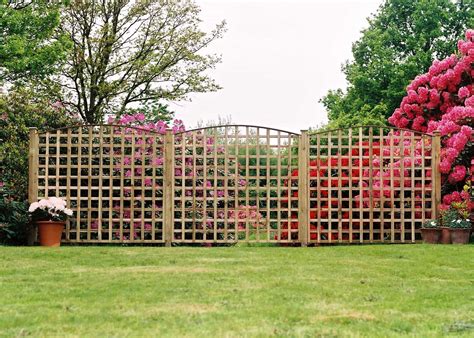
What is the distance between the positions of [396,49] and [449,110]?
36.6 feet

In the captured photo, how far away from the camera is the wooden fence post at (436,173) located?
11893mm

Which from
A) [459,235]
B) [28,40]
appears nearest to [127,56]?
[28,40]

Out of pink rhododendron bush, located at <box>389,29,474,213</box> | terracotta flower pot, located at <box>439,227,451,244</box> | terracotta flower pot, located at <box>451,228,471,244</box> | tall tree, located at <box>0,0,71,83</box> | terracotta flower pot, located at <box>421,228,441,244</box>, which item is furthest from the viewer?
tall tree, located at <box>0,0,71,83</box>

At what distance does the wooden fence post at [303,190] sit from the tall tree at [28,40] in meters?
5.57

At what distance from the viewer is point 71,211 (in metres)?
11.5

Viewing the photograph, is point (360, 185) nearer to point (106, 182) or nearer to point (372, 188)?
point (372, 188)

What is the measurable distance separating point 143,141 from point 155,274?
4.92m

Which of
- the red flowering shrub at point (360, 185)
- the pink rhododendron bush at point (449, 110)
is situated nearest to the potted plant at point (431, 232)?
the red flowering shrub at point (360, 185)

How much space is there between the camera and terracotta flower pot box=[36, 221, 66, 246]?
37.2 ft

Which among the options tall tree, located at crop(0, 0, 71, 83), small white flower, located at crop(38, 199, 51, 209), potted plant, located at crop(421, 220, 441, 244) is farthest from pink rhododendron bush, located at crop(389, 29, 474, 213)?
tall tree, located at crop(0, 0, 71, 83)

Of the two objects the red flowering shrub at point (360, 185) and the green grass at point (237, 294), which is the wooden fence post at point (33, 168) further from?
the red flowering shrub at point (360, 185)

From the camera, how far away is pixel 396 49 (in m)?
24.4

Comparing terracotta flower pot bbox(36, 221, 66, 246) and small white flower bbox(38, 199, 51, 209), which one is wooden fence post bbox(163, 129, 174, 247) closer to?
terracotta flower pot bbox(36, 221, 66, 246)

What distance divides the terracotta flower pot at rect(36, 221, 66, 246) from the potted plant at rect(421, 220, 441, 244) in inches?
212
